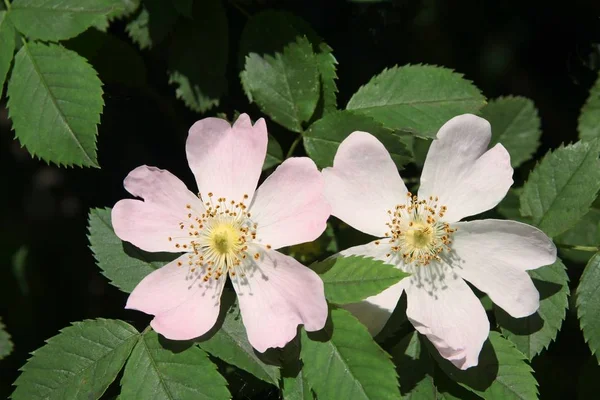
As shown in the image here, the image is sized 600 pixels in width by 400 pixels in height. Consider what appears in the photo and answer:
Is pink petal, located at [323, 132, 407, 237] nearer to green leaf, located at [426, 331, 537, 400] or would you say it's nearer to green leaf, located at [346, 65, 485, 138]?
green leaf, located at [346, 65, 485, 138]

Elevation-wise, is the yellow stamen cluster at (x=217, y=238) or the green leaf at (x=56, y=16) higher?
the green leaf at (x=56, y=16)

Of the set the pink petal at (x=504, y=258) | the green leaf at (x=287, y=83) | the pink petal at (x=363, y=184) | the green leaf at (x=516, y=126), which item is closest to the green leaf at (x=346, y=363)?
the pink petal at (x=363, y=184)

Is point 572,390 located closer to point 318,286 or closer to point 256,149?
point 318,286

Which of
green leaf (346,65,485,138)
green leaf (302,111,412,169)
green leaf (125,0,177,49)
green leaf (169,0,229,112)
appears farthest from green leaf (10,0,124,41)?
green leaf (346,65,485,138)

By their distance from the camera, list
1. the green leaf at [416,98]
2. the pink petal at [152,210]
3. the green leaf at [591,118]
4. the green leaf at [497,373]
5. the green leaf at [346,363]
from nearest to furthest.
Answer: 1. the green leaf at [346,363]
2. the green leaf at [497,373]
3. the pink petal at [152,210]
4. the green leaf at [416,98]
5. the green leaf at [591,118]

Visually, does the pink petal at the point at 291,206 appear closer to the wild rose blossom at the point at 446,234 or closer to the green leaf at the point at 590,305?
the wild rose blossom at the point at 446,234
